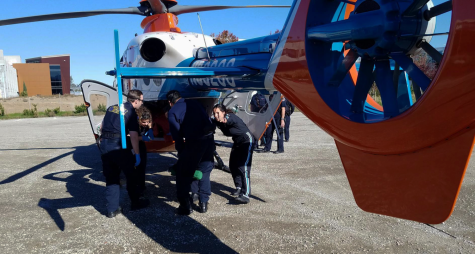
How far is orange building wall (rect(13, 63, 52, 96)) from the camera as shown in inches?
2094

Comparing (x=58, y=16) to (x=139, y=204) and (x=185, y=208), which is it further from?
(x=185, y=208)

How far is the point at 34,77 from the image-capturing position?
53812 millimetres

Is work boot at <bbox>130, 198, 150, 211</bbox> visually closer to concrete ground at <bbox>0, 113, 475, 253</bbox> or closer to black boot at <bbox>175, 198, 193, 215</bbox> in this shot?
concrete ground at <bbox>0, 113, 475, 253</bbox>

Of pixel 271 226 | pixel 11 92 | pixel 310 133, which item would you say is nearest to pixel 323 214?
pixel 271 226

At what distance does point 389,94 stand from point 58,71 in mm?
65630

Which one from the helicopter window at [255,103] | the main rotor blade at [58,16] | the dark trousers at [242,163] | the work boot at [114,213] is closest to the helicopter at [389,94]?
the dark trousers at [242,163]

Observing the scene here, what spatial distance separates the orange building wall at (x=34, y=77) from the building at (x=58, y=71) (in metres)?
3.09

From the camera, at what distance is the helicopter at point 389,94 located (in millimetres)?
1611

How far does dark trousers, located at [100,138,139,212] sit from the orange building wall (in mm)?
57931

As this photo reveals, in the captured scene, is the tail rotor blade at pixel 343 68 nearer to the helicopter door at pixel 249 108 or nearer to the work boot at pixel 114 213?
the work boot at pixel 114 213

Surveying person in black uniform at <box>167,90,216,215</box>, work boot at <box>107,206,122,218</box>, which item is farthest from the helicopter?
work boot at <box>107,206,122,218</box>

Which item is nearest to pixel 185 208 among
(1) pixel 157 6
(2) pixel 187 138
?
(2) pixel 187 138

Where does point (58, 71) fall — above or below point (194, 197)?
above

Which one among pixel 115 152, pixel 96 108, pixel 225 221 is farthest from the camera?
pixel 96 108
